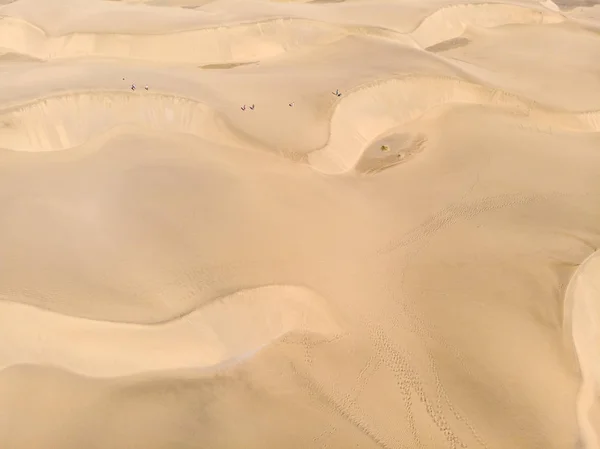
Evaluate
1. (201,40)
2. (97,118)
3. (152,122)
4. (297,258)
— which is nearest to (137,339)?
(297,258)

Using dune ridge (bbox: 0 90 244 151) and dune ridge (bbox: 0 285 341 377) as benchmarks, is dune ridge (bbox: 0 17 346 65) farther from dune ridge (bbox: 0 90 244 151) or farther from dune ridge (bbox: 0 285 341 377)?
dune ridge (bbox: 0 285 341 377)

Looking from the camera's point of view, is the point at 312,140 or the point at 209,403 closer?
the point at 209,403

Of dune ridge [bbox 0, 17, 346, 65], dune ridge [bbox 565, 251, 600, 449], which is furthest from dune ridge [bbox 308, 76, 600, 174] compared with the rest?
dune ridge [bbox 565, 251, 600, 449]

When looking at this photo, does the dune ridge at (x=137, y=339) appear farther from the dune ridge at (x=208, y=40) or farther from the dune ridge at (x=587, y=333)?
the dune ridge at (x=208, y=40)

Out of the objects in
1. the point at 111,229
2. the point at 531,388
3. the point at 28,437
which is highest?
the point at 111,229

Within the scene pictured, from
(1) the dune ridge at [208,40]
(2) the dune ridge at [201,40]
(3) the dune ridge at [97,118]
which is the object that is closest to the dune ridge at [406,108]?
(3) the dune ridge at [97,118]

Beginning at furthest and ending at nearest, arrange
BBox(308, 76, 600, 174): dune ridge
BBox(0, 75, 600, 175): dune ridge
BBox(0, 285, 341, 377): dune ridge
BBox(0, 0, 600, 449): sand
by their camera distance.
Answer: BBox(308, 76, 600, 174): dune ridge < BBox(0, 75, 600, 175): dune ridge < BBox(0, 285, 341, 377): dune ridge < BBox(0, 0, 600, 449): sand

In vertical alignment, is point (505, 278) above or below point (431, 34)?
below

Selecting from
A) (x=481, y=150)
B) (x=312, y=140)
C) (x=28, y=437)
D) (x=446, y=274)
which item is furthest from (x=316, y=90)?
(x=28, y=437)

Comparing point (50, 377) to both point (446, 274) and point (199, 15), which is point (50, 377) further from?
point (199, 15)
